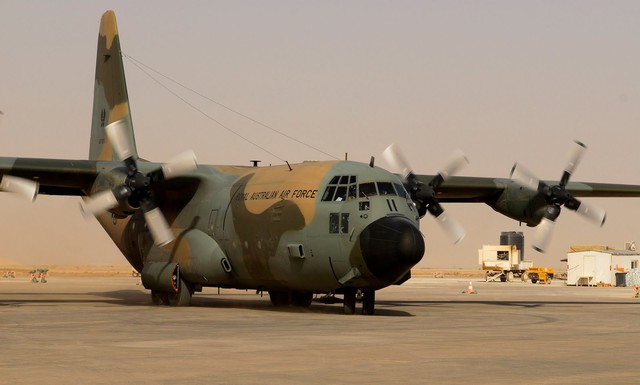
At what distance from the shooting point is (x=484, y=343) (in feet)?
55.9

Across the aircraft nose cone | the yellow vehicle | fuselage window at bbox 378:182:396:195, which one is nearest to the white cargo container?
the yellow vehicle

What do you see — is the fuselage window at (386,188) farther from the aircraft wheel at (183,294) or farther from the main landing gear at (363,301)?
the aircraft wheel at (183,294)

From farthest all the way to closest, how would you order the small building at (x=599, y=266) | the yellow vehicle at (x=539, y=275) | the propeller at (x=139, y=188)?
the yellow vehicle at (x=539, y=275) → the small building at (x=599, y=266) → the propeller at (x=139, y=188)

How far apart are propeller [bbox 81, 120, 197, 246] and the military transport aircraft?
0.04m

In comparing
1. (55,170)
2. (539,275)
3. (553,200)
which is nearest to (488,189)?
(553,200)

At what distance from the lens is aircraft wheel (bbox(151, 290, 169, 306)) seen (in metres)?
32.5

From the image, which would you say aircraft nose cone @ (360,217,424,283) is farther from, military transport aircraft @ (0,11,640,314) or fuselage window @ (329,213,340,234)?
fuselage window @ (329,213,340,234)

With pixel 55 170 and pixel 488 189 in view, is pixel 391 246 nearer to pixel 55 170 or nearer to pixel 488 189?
pixel 488 189

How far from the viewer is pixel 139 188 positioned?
3005 cm

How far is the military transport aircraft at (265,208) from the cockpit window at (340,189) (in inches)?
1.2

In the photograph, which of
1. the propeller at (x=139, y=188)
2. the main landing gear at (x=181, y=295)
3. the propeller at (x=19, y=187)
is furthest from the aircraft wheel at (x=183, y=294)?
the propeller at (x=19, y=187)

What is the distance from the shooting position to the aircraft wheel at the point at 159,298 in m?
32.5

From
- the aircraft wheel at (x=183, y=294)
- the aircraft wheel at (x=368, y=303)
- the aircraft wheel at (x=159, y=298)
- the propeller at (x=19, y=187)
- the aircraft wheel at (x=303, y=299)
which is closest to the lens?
the aircraft wheel at (x=368, y=303)

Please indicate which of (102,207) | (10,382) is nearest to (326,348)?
(10,382)
